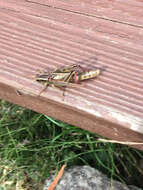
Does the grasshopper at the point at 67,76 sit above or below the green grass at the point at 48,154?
above

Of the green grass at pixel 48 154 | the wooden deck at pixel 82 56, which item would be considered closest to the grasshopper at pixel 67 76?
the wooden deck at pixel 82 56

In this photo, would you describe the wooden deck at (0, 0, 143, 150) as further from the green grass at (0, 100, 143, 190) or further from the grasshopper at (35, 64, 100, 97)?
the green grass at (0, 100, 143, 190)

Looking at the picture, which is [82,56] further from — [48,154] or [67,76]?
[48,154]

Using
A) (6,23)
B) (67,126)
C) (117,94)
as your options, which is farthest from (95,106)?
(67,126)

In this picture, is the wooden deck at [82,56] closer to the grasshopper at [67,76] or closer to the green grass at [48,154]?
the grasshopper at [67,76]

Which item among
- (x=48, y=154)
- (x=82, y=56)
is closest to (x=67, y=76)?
(x=82, y=56)

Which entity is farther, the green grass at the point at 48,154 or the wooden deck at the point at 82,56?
the green grass at the point at 48,154
